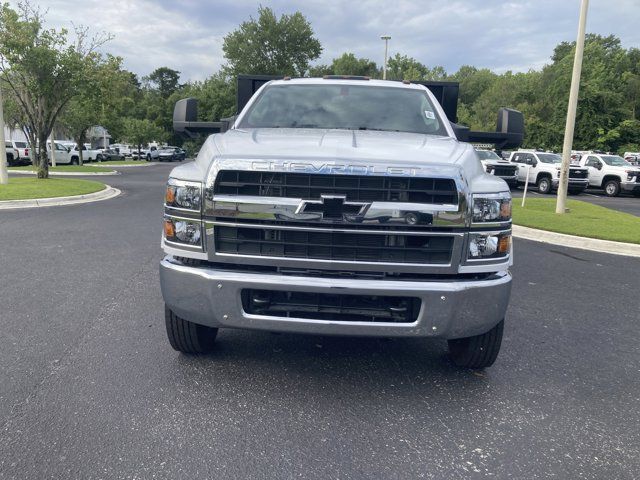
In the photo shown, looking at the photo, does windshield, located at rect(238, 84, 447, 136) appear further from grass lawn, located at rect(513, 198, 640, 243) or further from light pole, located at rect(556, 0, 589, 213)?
light pole, located at rect(556, 0, 589, 213)

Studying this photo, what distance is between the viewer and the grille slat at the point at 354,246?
3.09 meters

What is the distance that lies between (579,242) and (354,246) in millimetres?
8073

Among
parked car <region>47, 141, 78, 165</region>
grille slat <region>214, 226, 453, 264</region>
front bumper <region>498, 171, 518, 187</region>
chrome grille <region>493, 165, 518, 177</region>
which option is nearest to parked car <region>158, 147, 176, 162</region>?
parked car <region>47, 141, 78, 165</region>

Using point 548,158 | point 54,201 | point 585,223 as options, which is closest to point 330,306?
point 585,223

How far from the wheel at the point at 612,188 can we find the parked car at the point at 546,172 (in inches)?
46.8

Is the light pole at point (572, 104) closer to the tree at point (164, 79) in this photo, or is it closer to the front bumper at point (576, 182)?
the front bumper at point (576, 182)

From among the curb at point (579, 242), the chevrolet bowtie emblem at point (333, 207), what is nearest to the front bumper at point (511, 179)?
the curb at point (579, 242)

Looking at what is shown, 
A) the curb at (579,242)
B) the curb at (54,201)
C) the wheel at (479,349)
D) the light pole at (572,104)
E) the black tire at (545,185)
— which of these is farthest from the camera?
the black tire at (545,185)

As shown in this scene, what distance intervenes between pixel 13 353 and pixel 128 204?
1043 centimetres

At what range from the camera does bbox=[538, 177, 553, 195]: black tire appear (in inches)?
901

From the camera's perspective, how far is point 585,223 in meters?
11.6

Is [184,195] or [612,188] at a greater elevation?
[184,195]

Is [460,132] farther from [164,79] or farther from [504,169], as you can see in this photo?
[164,79]

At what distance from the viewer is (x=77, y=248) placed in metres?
7.77
